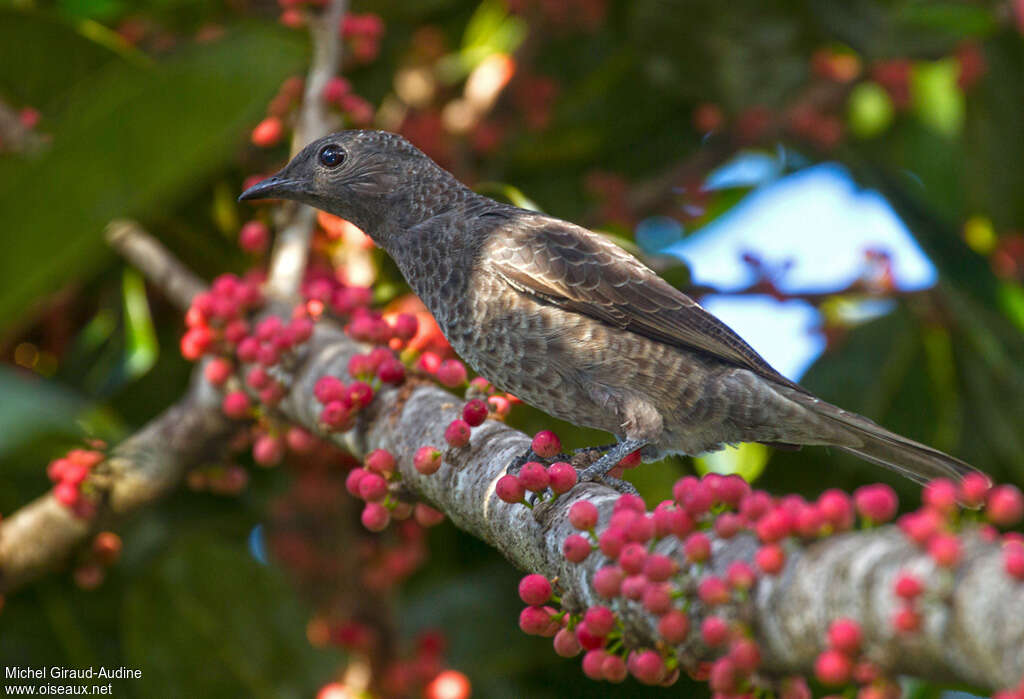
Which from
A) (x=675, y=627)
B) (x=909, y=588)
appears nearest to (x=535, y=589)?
(x=675, y=627)

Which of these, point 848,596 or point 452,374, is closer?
point 848,596

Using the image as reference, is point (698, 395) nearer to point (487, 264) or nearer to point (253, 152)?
point (487, 264)

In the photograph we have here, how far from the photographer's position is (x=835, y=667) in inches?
51.3

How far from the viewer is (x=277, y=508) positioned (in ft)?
12.9

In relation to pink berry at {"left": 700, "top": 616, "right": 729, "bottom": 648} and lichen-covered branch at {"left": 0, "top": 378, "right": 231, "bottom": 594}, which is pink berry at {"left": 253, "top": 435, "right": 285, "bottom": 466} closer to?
lichen-covered branch at {"left": 0, "top": 378, "right": 231, "bottom": 594}

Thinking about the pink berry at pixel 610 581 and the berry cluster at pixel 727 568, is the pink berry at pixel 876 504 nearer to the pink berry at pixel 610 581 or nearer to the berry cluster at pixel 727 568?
the berry cluster at pixel 727 568

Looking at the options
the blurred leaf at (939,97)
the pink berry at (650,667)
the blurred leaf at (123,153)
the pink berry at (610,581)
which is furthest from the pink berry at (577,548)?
the blurred leaf at (939,97)

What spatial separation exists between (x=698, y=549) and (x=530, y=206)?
1838 millimetres

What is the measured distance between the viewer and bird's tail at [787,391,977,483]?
2516 millimetres

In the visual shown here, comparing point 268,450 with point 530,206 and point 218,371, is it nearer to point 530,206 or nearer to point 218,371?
point 218,371

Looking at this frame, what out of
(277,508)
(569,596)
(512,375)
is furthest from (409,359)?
(277,508)

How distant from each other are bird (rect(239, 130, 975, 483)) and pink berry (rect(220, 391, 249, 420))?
0.58 metres

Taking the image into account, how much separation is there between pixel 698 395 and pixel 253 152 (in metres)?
1.99

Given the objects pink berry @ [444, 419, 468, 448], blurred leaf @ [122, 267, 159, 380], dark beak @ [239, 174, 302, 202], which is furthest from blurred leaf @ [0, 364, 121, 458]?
blurred leaf @ [122, 267, 159, 380]
